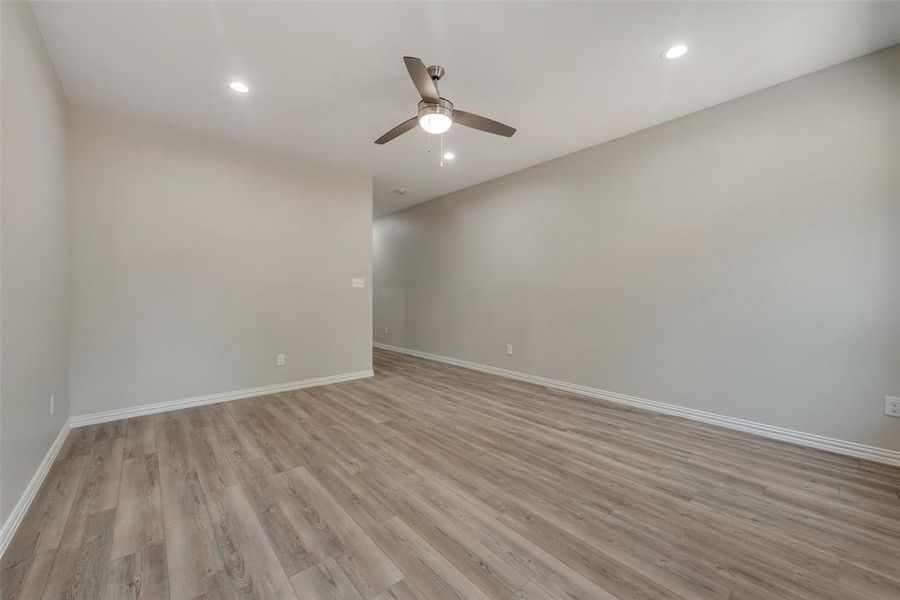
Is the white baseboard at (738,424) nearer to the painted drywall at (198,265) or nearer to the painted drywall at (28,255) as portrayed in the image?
the painted drywall at (198,265)

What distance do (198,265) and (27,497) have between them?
2.17 metres

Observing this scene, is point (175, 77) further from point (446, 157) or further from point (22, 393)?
point (446, 157)

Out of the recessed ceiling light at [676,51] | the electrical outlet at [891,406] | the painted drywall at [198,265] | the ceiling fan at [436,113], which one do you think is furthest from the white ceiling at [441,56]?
the electrical outlet at [891,406]

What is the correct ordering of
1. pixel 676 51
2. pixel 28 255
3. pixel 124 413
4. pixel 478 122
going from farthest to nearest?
pixel 124 413, pixel 478 122, pixel 676 51, pixel 28 255

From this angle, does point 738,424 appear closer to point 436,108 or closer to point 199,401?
point 436,108

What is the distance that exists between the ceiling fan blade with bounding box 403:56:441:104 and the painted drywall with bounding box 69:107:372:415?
8.15 ft

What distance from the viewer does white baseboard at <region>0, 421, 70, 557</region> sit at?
157 centimetres

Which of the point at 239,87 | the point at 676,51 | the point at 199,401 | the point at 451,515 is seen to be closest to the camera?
the point at 451,515

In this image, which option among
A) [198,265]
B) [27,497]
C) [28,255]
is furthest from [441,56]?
[27,497]

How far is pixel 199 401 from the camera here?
349 centimetres

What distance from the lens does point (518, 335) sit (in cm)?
467

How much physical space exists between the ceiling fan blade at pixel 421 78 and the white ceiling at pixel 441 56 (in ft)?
1.02

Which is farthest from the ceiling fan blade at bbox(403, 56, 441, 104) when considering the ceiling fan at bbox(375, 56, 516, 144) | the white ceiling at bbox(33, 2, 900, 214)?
the white ceiling at bbox(33, 2, 900, 214)

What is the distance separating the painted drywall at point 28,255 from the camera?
167cm
